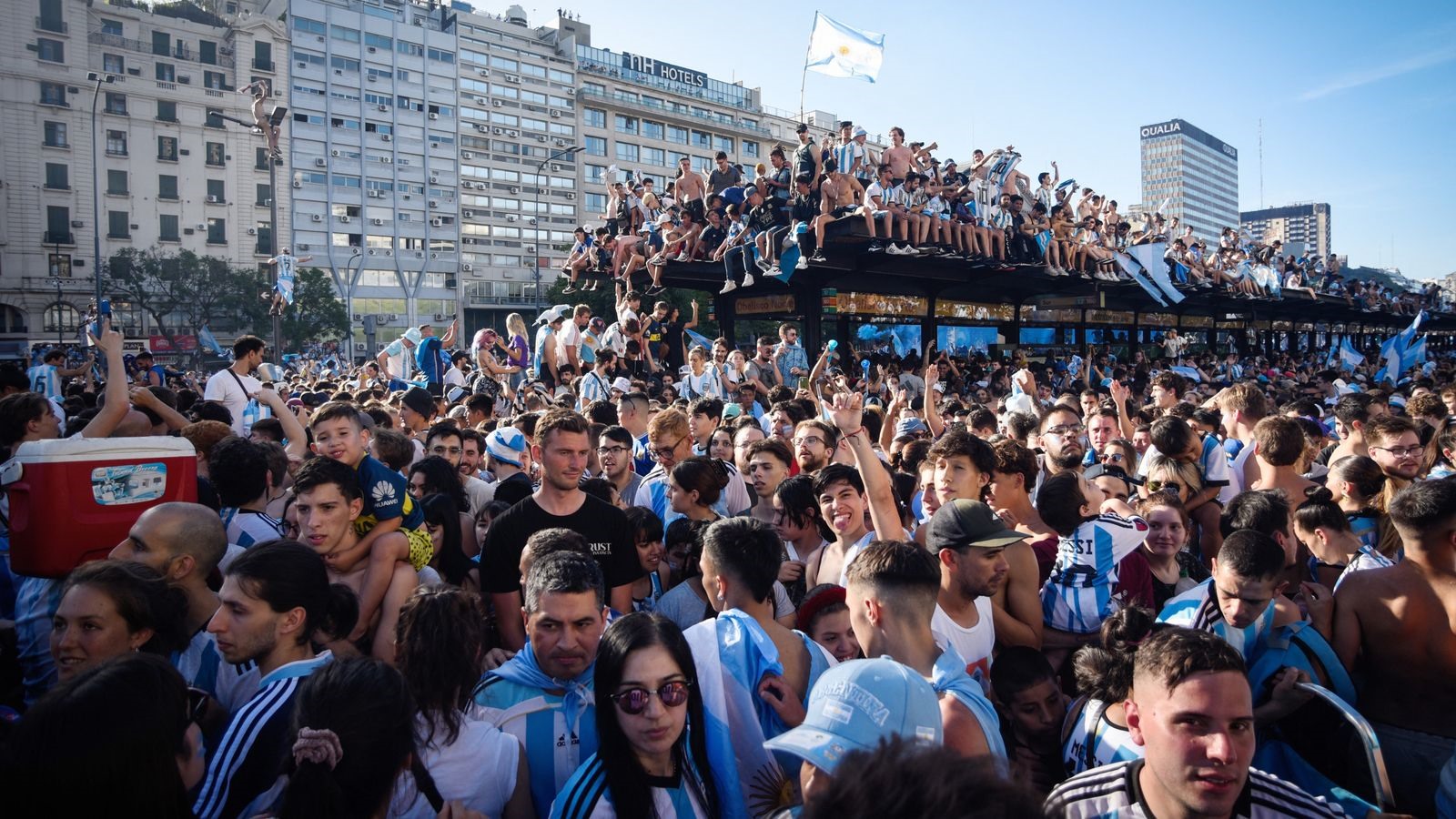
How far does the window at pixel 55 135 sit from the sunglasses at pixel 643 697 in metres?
62.7

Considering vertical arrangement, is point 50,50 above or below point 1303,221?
below

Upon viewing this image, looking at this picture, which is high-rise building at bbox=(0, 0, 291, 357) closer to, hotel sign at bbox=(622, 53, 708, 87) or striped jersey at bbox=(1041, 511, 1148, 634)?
hotel sign at bbox=(622, 53, 708, 87)

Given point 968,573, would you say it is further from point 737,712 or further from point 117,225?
point 117,225

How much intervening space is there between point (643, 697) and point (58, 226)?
6183cm

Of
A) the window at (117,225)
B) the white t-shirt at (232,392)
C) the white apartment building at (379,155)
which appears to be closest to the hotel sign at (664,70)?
the white apartment building at (379,155)

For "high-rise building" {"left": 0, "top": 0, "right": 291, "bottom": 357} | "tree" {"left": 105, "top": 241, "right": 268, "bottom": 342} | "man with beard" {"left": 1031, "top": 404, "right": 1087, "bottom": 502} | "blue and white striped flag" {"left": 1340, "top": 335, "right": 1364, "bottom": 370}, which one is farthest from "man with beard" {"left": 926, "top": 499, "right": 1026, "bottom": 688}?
"high-rise building" {"left": 0, "top": 0, "right": 291, "bottom": 357}

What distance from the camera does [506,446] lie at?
6.06 m

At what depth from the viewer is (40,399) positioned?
502 cm

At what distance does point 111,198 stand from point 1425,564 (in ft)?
211

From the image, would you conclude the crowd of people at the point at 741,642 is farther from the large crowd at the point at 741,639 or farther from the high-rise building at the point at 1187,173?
the high-rise building at the point at 1187,173

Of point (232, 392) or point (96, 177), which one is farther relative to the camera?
point (96, 177)

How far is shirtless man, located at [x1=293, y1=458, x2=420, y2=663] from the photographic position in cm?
343

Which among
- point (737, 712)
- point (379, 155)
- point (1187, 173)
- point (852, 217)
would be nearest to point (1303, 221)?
point (1187, 173)

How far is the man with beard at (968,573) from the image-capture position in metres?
3.09
